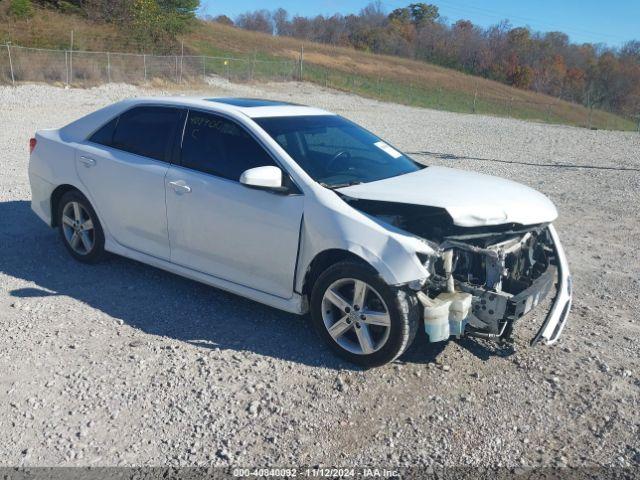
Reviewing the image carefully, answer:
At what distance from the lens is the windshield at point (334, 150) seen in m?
4.59

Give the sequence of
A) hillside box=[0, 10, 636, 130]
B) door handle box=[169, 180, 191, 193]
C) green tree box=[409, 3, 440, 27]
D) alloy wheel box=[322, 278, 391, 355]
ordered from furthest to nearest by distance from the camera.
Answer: green tree box=[409, 3, 440, 27] → hillside box=[0, 10, 636, 130] → door handle box=[169, 180, 191, 193] → alloy wheel box=[322, 278, 391, 355]

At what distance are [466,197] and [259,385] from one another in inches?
72.3

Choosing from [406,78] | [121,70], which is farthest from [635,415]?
[406,78]

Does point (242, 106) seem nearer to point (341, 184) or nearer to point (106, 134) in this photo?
point (341, 184)

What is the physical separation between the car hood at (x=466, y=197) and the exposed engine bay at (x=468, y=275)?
7cm

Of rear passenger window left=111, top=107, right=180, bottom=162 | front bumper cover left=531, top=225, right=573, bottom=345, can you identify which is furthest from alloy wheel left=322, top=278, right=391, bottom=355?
rear passenger window left=111, top=107, right=180, bottom=162

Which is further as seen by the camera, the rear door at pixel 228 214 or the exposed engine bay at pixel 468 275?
the rear door at pixel 228 214

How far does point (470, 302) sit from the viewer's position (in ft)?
13.1

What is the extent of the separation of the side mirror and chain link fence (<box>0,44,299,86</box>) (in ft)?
83.6

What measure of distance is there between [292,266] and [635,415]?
2.34 m

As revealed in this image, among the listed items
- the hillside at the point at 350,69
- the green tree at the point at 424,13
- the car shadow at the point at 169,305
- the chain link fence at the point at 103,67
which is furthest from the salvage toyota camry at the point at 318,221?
the green tree at the point at 424,13

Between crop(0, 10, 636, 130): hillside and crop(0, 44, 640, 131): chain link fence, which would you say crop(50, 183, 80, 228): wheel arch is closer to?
crop(0, 44, 640, 131): chain link fence

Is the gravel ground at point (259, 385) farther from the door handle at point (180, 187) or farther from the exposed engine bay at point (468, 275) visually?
the door handle at point (180, 187)

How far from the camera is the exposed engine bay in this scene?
3941mm
